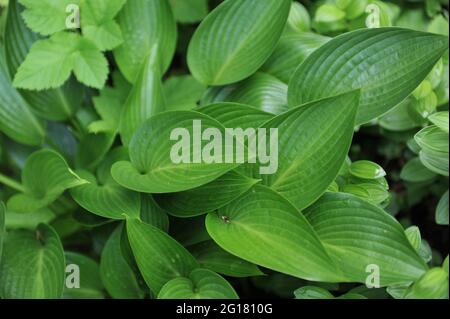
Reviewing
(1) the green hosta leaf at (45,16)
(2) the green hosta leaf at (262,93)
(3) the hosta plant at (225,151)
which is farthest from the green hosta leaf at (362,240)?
(1) the green hosta leaf at (45,16)

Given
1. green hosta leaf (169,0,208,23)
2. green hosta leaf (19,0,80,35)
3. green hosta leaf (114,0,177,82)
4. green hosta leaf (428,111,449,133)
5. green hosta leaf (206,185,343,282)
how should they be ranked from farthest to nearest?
green hosta leaf (169,0,208,23)
green hosta leaf (114,0,177,82)
green hosta leaf (19,0,80,35)
green hosta leaf (428,111,449,133)
green hosta leaf (206,185,343,282)

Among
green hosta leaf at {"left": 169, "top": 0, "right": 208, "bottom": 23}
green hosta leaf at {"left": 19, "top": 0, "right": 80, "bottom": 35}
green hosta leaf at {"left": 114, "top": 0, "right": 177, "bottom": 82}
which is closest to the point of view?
green hosta leaf at {"left": 19, "top": 0, "right": 80, "bottom": 35}

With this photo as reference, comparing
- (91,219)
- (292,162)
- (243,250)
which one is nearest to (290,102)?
(292,162)

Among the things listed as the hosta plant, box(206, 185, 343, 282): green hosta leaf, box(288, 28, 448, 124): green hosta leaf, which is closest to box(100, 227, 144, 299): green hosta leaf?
the hosta plant

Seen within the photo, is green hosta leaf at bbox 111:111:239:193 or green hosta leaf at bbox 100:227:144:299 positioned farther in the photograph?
green hosta leaf at bbox 100:227:144:299

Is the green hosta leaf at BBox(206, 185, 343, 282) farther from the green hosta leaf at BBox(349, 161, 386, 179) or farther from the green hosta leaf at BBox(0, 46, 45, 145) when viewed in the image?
the green hosta leaf at BBox(0, 46, 45, 145)

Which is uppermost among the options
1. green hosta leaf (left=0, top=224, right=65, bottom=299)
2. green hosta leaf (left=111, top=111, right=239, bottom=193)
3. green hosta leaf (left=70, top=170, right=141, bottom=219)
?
green hosta leaf (left=111, top=111, right=239, bottom=193)

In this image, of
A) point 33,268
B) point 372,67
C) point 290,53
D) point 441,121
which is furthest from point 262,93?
point 33,268

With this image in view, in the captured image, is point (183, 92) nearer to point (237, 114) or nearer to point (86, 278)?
point (237, 114)
